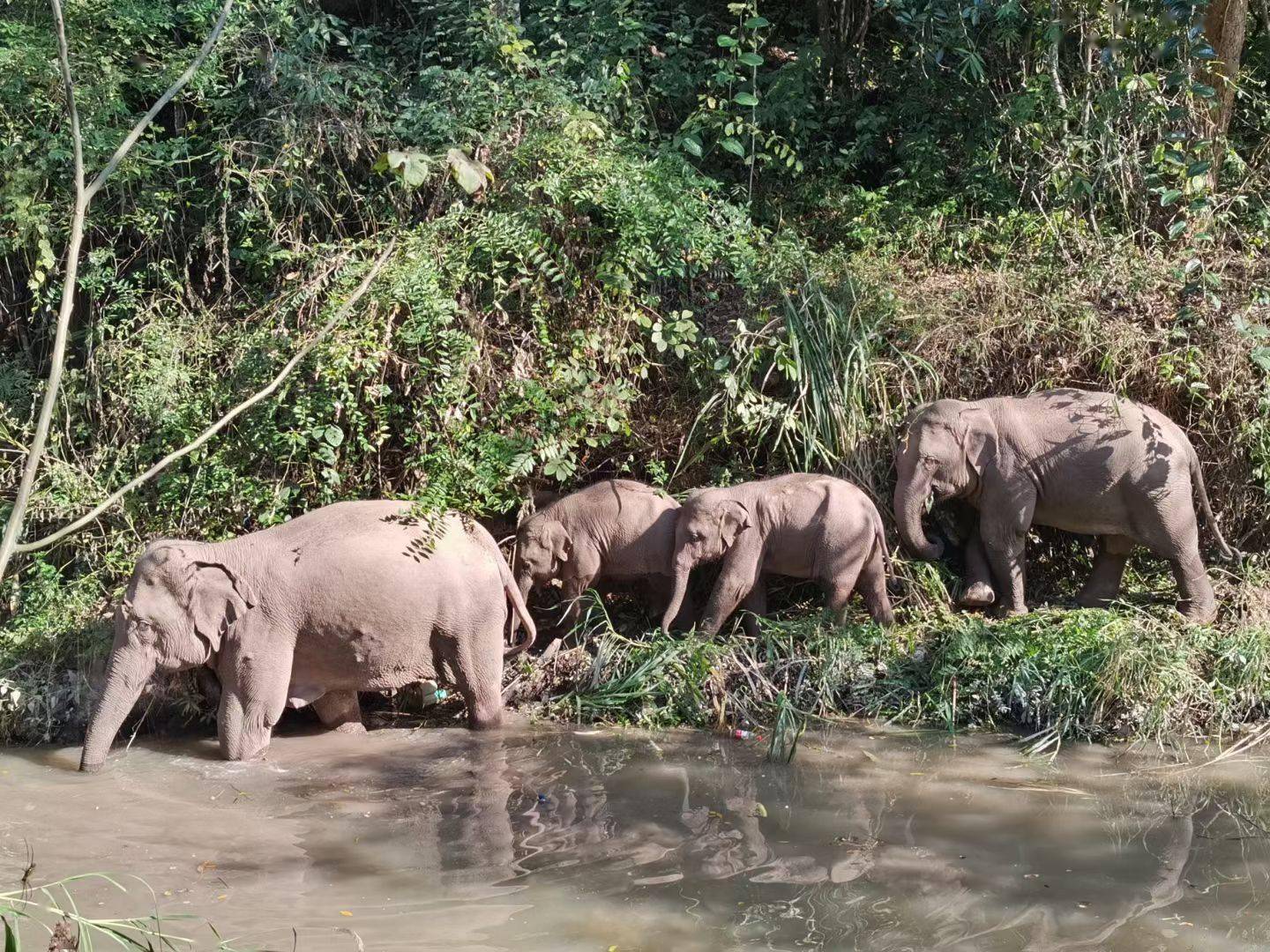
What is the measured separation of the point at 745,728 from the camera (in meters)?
A: 7.32

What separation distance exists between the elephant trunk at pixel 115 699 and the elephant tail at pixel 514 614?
185 centimetres

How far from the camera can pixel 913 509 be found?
26.9 feet

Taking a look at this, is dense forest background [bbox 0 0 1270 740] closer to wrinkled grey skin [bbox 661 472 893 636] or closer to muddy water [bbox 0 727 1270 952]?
wrinkled grey skin [bbox 661 472 893 636]

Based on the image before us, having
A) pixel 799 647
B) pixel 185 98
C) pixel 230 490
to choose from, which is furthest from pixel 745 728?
pixel 185 98

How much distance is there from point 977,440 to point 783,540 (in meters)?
1.33

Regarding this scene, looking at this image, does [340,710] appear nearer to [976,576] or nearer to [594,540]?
[594,540]

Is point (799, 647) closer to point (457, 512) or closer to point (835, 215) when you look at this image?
point (457, 512)

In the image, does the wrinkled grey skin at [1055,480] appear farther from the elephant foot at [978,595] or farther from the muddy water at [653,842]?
the muddy water at [653,842]

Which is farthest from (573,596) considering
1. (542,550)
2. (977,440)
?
(977,440)

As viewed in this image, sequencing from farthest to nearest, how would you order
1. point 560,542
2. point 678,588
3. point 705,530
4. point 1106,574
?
point 1106,574 < point 560,542 < point 678,588 < point 705,530

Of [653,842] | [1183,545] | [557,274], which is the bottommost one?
[653,842]

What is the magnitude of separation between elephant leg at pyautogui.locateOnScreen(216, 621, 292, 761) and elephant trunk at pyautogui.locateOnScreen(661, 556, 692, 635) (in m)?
2.19

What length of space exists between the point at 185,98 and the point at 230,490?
11.4 ft

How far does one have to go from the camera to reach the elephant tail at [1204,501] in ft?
26.9
